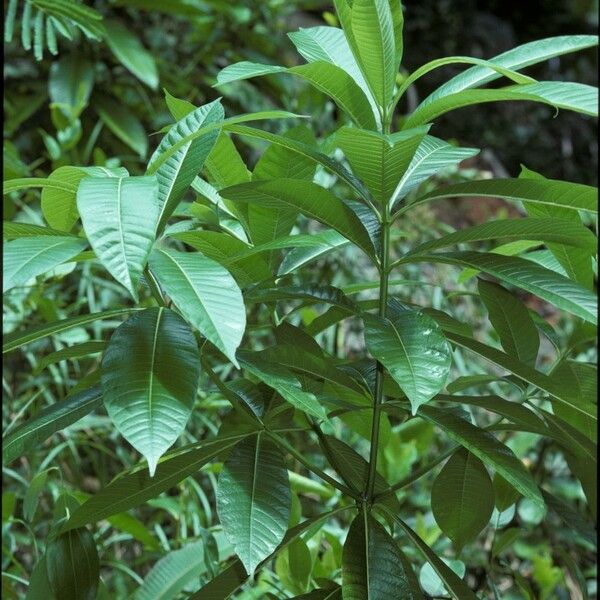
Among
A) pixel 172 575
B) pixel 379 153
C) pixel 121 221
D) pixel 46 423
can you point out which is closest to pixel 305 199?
pixel 379 153

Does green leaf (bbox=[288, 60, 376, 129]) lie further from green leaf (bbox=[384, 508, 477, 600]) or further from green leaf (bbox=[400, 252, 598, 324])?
green leaf (bbox=[384, 508, 477, 600])

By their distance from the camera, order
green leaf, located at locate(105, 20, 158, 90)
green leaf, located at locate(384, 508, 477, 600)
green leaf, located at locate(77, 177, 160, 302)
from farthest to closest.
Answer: green leaf, located at locate(105, 20, 158, 90), green leaf, located at locate(384, 508, 477, 600), green leaf, located at locate(77, 177, 160, 302)

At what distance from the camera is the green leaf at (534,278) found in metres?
0.71

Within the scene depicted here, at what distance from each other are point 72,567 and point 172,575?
0.35 m

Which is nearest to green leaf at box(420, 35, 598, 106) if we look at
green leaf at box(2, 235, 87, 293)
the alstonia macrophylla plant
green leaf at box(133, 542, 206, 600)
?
the alstonia macrophylla plant

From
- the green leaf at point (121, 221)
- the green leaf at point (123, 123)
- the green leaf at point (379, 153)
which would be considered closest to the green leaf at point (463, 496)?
the green leaf at point (379, 153)

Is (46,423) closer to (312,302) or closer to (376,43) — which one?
(312,302)

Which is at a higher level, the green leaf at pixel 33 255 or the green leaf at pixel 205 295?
the green leaf at pixel 33 255

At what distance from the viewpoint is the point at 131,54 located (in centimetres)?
260

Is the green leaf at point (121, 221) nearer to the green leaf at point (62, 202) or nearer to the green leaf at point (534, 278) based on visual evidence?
the green leaf at point (62, 202)

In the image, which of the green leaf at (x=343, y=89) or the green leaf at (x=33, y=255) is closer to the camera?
the green leaf at (x=33, y=255)

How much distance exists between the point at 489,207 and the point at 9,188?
2.94 metres

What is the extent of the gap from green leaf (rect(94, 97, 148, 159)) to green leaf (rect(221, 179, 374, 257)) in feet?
6.12

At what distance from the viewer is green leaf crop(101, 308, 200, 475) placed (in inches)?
24.2
